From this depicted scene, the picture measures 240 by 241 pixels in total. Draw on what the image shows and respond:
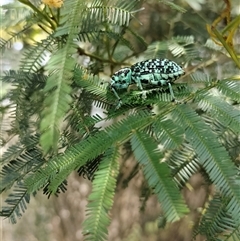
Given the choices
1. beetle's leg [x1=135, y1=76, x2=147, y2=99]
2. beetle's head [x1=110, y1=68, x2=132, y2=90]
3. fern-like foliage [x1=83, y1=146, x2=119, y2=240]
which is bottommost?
fern-like foliage [x1=83, y1=146, x2=119, y2=240]

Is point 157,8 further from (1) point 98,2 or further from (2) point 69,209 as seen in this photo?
(2) point 69,209

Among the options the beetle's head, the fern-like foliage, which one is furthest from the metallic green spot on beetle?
the fern-like foliage

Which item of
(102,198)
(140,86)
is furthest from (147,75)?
(102,198)

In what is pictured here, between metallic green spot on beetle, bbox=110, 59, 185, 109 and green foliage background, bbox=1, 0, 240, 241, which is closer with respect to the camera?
green foliage background, bbox=1, 0, 240, 241

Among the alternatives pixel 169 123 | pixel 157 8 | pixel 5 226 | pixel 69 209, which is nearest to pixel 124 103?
pixel 169 123

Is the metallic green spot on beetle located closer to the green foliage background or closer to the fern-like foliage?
the green foliage background

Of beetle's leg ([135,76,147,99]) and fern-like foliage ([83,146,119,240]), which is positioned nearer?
fern-like foliage ([83,146,119,240])

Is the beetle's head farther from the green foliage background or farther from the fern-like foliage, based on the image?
the fern-like foliage

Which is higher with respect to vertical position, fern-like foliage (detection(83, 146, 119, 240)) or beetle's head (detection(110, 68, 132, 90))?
beetle's head (detection(110, 68, 132, 90))
